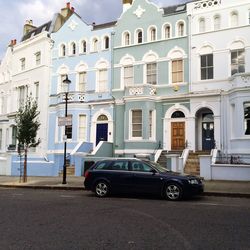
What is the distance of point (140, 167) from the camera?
48.2 feet

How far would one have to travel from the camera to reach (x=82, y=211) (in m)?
10.8

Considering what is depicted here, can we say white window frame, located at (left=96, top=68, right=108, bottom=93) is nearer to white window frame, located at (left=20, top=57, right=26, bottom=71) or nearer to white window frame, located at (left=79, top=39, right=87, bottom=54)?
white window frame, located at (left=79, top=39, right=87, bottom=54)

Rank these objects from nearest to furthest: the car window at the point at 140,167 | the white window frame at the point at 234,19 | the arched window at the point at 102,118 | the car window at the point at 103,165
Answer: the car window at the point at 140,167, the car window at the point at 103,165, the white window frame at the point at 234,19, the arched window at the point at 102,118

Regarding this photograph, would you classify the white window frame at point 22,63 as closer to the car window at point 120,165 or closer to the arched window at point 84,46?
the arched window at point 84,46

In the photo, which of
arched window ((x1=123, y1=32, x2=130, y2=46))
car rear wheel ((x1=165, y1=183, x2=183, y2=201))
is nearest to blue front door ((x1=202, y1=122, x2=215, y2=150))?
arched window ((x1=123, y1=32, x2=130, y2=46))

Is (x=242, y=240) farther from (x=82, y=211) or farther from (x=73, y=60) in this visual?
(x=73, y=60)

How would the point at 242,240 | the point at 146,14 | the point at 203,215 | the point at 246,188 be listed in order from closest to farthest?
the point at 242,240 → the point at 203,215 → the point at 246,188 → the point at 146,14

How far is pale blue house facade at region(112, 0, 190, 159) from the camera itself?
25859mm

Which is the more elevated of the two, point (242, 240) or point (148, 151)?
point (148, 151)

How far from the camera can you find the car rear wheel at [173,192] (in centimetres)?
1356

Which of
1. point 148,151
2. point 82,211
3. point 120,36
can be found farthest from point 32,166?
point 82,211

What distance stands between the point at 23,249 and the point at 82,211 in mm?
4291

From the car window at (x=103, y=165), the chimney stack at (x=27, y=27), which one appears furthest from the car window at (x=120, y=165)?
the chimney stack at (x=27, y=27)

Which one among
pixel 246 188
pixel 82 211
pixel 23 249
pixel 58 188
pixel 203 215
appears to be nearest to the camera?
pixel 23 249
